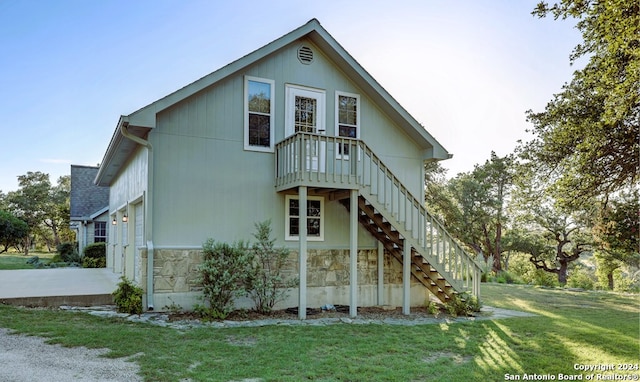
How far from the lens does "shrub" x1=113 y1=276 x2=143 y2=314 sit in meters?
8.73

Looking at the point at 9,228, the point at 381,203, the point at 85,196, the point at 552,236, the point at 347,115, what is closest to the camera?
the point at 381,203

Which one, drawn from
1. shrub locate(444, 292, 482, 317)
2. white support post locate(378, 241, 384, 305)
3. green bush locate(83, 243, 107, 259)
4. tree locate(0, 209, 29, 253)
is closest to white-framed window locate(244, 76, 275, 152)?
white support post locate(378, 241, 384, 305)

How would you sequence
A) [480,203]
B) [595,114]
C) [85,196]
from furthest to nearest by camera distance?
[480,203], [85,196], [595,114]

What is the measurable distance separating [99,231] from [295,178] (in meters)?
16.0

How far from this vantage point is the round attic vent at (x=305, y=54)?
10828 millimetres

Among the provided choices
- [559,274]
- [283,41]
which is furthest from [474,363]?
[559,274]

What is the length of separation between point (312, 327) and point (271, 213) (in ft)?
9.87

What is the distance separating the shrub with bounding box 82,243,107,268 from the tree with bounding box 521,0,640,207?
1718 centimetres

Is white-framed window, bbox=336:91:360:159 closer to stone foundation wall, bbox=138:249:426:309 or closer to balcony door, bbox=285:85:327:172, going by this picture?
balcony door, bbox=285:85:327:172

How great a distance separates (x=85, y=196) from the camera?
2345cm

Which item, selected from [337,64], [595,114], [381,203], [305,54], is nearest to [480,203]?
[595,114]

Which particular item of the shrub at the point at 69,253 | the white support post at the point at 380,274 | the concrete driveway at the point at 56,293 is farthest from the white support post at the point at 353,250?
the shrub at the point at 69,253

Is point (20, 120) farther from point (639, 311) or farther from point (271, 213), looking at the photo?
point (639, 311)

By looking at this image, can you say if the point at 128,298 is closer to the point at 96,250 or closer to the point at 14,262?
the point at 96,250
